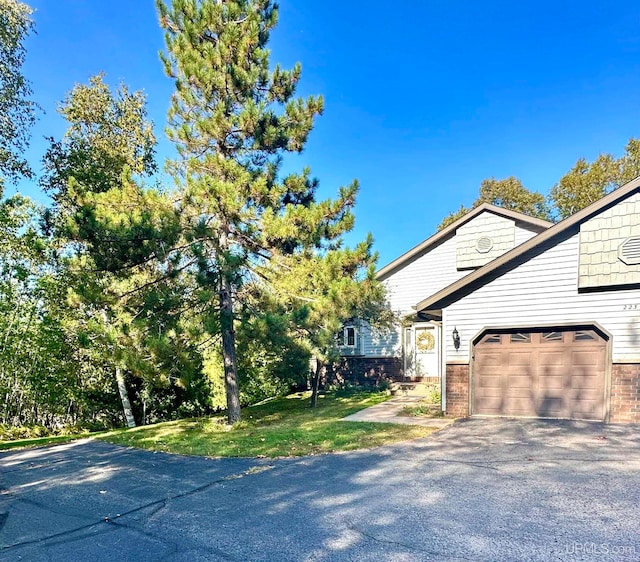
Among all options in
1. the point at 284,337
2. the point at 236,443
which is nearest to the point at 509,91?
the point at 284,337

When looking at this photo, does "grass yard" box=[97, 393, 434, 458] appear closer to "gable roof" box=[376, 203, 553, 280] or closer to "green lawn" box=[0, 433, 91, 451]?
"green lawn" box=[0, 433, 91, 451]

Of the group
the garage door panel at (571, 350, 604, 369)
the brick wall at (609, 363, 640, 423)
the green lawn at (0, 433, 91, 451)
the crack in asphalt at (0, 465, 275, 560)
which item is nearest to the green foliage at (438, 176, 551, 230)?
the garage door panel at (571, 350, 604, 369)

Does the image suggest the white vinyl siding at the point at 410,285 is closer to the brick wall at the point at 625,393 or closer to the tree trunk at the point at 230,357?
the brick wall at the point at 625,393

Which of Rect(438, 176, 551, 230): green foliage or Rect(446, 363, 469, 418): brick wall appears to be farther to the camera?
Rect(438, 176, 551, 230): green foliage

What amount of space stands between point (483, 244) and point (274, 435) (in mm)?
10419

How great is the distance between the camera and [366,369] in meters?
16.3

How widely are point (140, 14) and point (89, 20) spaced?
2.06 meters

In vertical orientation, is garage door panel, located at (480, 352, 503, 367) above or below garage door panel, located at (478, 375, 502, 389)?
above

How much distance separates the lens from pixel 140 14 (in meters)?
11.7

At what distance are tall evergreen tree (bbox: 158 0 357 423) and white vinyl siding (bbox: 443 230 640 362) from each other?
3.80 meters

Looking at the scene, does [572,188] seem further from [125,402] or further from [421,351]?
[125,402]

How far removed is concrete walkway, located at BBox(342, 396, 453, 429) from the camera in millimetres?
9438

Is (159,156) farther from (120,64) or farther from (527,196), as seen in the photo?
(527,196)

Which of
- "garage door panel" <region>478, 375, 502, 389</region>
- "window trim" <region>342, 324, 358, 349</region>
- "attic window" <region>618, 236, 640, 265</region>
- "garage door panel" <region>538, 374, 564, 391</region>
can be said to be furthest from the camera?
"window trim" <region>342, 324, 358, 349</region>
